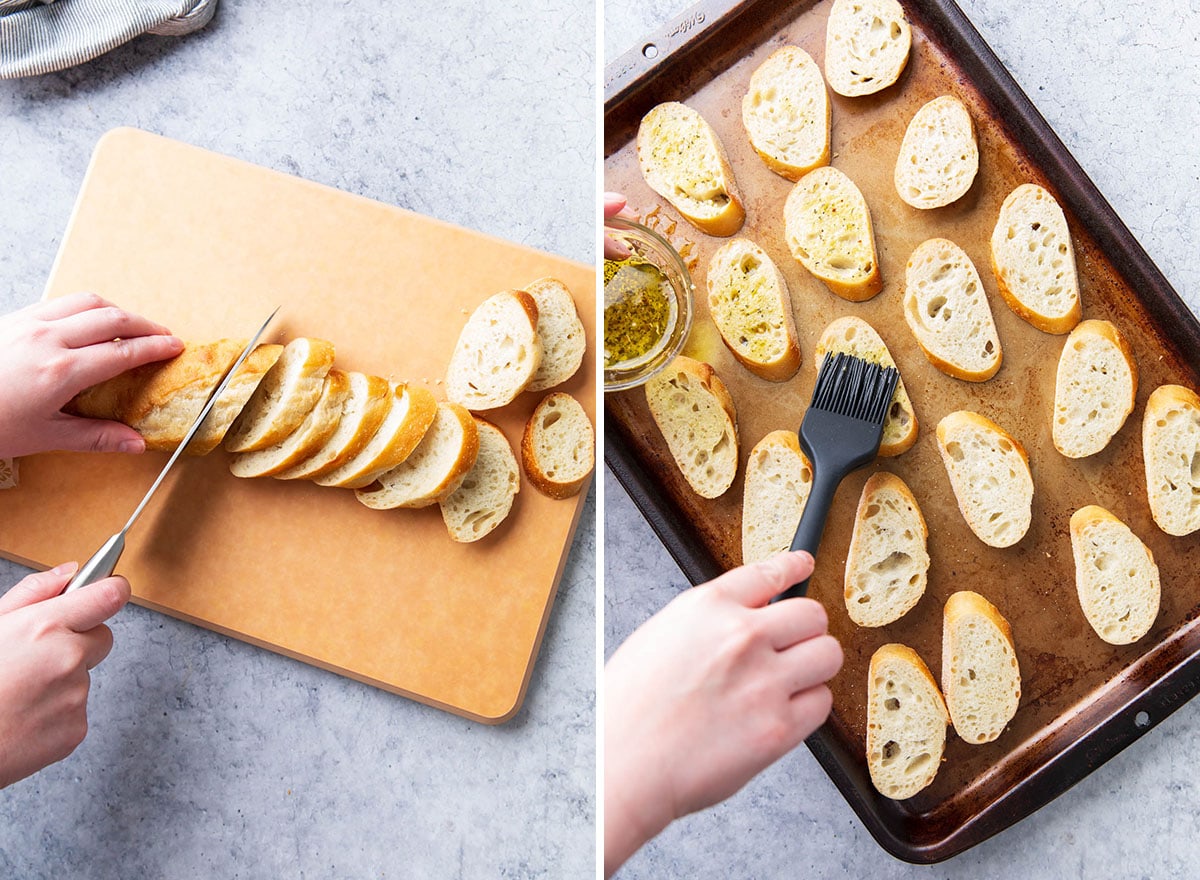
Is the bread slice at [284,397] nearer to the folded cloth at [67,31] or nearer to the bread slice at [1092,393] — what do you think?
the folded cloth at [67,31]

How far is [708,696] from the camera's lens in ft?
2.01

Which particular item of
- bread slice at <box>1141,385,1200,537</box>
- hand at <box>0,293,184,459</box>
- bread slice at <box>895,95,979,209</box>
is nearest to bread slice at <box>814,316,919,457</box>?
bread slice at <box>895,95,979,209</box>

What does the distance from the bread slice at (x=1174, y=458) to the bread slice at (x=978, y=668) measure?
21cm

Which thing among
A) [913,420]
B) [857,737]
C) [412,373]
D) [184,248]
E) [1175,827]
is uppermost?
[184,248]

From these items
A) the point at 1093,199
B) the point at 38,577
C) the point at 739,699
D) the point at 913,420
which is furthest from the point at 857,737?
the point at 38,577

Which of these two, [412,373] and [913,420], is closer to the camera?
[913,420]

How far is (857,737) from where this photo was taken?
1.02 meters

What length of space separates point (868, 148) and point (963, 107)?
108 millimetres

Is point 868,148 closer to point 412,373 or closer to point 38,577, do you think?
point 412,373

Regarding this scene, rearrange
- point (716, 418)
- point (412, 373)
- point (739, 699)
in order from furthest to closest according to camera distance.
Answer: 1. point (412, 373)
2. point (716, 418)
3. point (739, 699)

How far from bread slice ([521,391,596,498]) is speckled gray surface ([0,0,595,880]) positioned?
87 mm

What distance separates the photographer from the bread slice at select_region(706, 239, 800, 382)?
99 cm

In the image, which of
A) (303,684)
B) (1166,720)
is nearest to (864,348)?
(1166,720)

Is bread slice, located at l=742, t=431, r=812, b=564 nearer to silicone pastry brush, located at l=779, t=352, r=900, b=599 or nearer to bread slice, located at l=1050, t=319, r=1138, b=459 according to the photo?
silicone pastry brush, located at l=779, t=352, r=900, b=599
